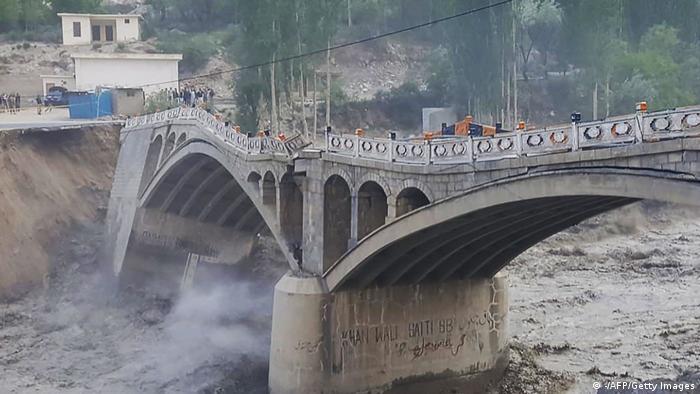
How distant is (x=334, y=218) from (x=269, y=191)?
4343mm

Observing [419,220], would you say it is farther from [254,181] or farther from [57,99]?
[57,99]

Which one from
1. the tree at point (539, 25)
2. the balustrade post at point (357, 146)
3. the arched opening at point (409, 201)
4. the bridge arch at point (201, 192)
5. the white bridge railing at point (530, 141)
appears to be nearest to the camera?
the white bridge railing at point (530, 141)

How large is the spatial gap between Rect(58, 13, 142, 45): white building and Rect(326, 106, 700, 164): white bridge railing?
56120 mm

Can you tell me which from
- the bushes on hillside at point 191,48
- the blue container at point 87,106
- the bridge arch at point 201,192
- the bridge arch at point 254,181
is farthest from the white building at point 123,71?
the bridge arch at point 254,181

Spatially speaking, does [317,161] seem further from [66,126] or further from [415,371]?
[66,126]

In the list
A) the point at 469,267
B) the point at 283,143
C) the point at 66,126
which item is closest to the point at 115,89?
the point at 66,126

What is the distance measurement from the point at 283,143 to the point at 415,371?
7888 mm

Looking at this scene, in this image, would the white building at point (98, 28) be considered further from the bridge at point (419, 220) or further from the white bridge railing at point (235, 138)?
the bridge at point (419, 220)

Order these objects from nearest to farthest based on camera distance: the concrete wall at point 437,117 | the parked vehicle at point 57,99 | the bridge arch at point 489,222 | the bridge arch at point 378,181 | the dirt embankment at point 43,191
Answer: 1. the bridge arch at point 489,222
2. the bridge arch at point 378,181
3. the dirt embankment at point 43,191
4. the concrete wall at point 437,117
5. the parked vehicle at point 57,99

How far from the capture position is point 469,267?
92.0 ft

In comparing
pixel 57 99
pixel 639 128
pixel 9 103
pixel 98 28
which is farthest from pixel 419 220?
pixel 98 28

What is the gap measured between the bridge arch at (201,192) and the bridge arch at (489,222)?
1184 centimetres

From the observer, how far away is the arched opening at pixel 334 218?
26.4m

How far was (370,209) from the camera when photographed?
1002 inches
